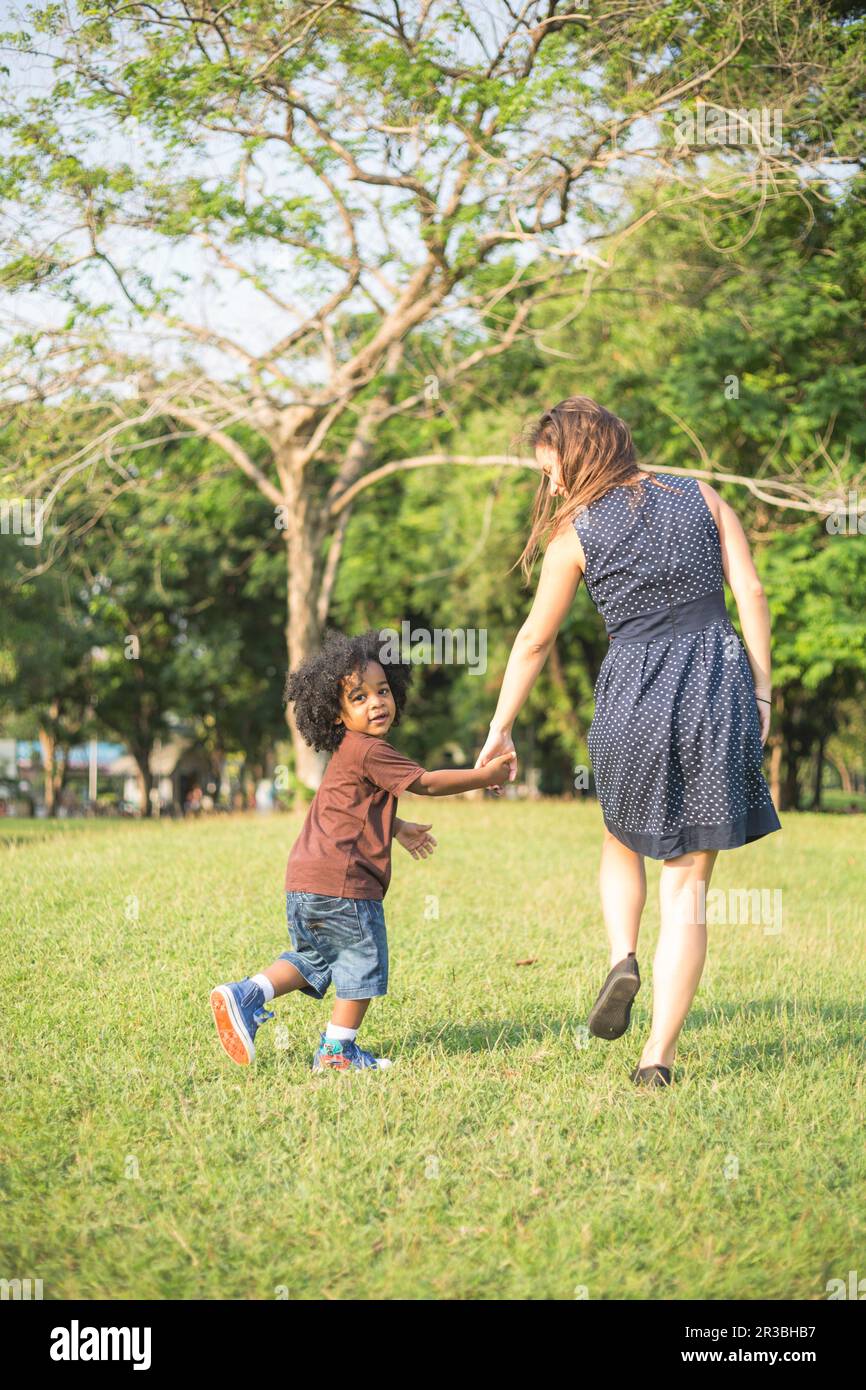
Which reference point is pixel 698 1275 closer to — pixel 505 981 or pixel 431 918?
pixel 505 981

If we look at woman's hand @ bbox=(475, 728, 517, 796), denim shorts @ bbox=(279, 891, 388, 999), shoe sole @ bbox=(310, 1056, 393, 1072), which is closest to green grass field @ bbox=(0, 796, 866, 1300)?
shoe sole @ bbox=(310, 1056, 393, 1072)

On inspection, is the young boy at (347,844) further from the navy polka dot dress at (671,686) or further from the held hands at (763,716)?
the held hands at (763,716)

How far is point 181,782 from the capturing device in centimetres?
5812

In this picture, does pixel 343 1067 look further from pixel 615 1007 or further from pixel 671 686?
pixel 671 686

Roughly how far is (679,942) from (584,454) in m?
1.67

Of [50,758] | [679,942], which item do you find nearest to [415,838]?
[679,942]

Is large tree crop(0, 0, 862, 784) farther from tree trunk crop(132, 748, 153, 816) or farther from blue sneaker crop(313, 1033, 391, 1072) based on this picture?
tree trunk crop(132, 748, 153, 816)

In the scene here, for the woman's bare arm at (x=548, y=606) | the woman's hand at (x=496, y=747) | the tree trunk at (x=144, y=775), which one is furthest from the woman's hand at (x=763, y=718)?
the tree trunk at (x=144, y=775)

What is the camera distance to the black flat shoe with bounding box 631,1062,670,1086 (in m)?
4.29

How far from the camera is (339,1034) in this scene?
4.57m

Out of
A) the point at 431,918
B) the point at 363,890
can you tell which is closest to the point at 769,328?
the point at 431,918

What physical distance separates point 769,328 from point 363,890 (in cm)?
1598

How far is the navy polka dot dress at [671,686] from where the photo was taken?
4.18 meters

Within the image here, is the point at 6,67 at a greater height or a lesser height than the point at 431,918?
greater
